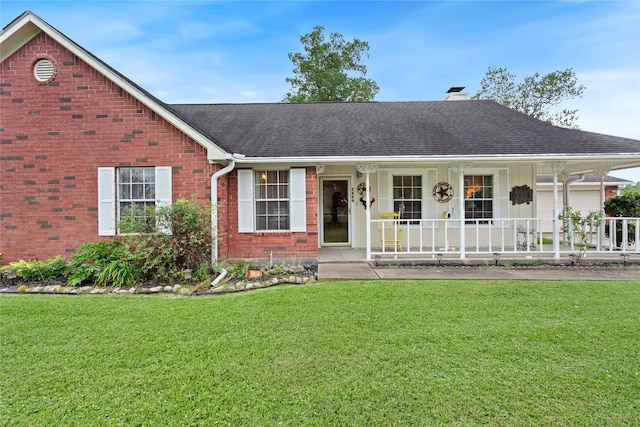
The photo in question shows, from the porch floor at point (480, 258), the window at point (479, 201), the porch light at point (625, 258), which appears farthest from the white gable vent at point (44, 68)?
the porch light at point (625, 258)

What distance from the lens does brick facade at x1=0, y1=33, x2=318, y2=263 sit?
25.1 ft

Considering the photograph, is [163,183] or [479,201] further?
[479,201]

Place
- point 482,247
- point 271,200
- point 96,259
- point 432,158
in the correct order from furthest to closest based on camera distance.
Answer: point 482,247 < point 271,200 < point 432,158 < point 96,259

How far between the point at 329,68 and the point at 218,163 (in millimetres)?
23035

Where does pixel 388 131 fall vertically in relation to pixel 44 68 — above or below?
below

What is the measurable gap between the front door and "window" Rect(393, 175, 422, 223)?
1.57 m

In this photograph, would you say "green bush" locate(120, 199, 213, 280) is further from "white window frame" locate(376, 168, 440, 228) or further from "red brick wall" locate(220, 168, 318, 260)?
"white window frame" locate(376, 168, 440, 228)

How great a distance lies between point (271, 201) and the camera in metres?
8.64

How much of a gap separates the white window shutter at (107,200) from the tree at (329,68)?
Answer: 21.2m

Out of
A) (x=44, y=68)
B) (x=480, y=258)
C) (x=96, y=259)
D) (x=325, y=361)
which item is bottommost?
(x=325, y=361)

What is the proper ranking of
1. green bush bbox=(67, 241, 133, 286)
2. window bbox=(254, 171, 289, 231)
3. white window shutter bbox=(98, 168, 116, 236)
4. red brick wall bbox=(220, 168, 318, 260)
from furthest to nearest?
window bbox=(254, 171, 289, 231) < red brick wall bbox=(220, 168, 318, 260) < white window shutter bbox=(98, 168, 116, 236) < green bush bbox=(67, 241, 133, 286)

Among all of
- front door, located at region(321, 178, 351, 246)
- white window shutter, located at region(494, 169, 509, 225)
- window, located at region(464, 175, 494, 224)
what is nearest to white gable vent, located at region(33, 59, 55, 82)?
front door, located at region(321, 178, 351, 246)

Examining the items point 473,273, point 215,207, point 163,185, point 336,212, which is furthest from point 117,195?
point 473,273

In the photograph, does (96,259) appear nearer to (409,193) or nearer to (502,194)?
(409,193)
